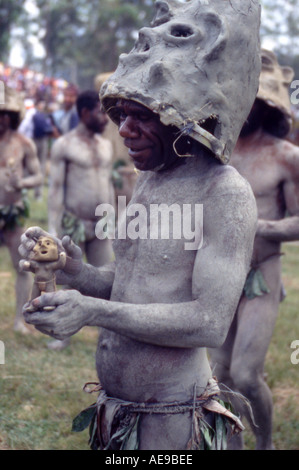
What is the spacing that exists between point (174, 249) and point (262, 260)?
2.00 meters

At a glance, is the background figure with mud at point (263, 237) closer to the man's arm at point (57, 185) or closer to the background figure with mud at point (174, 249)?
the background figure with mud at point (174, 249)

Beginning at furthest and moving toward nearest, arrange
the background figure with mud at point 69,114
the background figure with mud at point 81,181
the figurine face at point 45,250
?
the background figure with mud at point 69,114
the background figure with mud at point 81,181
the figurine face at point 45,250

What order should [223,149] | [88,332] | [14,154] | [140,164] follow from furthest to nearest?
[88,332]
[14,154]
[140,164]
[223,149]

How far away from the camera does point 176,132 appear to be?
2.43 m

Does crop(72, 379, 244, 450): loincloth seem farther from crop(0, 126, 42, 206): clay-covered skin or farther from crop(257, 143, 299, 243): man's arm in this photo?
crop(0, 126, 42, 206): clay-covered skin

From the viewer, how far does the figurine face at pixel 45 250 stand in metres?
2.23

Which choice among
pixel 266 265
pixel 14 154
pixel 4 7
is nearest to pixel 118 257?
pixel 266 265

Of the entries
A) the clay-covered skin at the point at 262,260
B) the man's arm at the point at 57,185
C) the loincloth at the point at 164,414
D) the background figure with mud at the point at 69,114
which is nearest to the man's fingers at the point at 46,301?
the loincloth at the point at 164,414

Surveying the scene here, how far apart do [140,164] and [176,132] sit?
0.66 feet

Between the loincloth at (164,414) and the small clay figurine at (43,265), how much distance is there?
0.66 metres

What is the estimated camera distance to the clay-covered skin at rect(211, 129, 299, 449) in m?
4.07

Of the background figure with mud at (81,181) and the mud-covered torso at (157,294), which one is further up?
the mud-covered torso at (157,294)

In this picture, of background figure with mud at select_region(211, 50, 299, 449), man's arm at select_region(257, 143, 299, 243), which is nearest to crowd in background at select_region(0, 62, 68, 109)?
background figure with mud at select_region(211, 50, 299, 449)

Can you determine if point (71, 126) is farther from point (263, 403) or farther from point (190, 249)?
point (190, 249)
